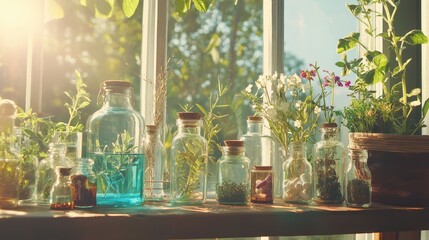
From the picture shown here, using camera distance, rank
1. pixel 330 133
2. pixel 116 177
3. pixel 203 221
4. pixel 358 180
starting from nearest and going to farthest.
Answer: pixel 203 221 → pixel 116 177 → pixel 358 180 → pixel 330 133

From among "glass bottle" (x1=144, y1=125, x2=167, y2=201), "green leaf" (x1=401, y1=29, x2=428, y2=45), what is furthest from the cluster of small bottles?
"green leaf" (x1=401, y1=29, x2=428, y2=45)

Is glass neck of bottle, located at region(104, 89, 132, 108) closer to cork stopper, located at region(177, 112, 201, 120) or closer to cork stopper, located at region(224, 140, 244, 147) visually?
cork stopper, located at region(177, 112, 201, 120)

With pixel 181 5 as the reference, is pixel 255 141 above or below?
below

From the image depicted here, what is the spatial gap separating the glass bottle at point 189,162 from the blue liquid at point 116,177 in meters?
0.15

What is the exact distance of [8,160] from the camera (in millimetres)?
1327

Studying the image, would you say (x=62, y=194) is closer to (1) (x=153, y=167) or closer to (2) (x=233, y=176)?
(1) (x=153, y=167)

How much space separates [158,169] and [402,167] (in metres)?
0.80

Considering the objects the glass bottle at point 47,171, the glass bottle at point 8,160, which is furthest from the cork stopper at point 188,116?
the glass bottle at point 8,160

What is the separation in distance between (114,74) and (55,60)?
0.70 feet

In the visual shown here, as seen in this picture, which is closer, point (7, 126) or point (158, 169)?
point (7, 126)

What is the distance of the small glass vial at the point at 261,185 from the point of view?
1.60 metres

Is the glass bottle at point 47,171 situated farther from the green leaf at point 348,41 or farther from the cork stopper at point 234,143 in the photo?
the green leaf at point 348,41

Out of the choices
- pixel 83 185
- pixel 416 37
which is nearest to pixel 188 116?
pixel 83 185

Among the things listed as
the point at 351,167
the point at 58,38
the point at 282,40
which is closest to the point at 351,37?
the point at 282,40
